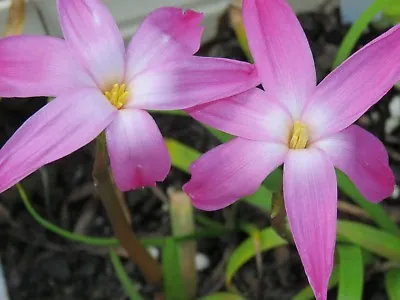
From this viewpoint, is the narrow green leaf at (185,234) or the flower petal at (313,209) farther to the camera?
the narrow green leaf at (185,234)

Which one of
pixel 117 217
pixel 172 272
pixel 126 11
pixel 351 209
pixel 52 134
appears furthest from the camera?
pixel 126 11

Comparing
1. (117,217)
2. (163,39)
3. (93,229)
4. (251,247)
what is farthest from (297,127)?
(93,229)

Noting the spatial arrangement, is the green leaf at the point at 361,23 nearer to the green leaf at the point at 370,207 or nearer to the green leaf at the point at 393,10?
the green leaf at the point at 393,10

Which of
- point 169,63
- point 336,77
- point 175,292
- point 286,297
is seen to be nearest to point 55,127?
point 169,63

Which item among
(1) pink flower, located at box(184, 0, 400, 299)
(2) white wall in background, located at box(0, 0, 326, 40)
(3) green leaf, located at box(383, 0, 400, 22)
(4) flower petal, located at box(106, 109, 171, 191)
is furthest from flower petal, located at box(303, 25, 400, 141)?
(2) white wall in background, located at box(0, 0, 326, 40)

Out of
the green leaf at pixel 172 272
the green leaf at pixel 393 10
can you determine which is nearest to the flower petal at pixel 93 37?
the green leaf at pixel 172 272

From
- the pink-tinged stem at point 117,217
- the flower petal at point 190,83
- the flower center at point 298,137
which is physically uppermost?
the flower petal at point 190,83

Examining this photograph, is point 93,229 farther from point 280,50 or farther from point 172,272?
point 280,50

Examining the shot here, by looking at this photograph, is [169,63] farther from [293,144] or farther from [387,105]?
[387,105]
